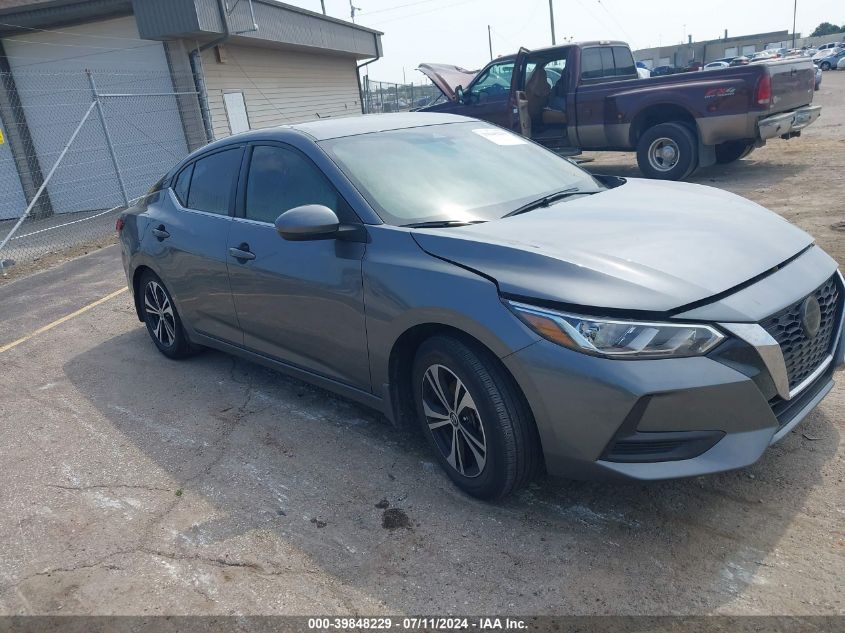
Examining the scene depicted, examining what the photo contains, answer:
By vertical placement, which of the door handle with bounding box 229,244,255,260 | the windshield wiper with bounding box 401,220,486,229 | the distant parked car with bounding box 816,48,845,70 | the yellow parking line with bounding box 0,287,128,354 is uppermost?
the windshield wiper with bounding box 401,220,486,229

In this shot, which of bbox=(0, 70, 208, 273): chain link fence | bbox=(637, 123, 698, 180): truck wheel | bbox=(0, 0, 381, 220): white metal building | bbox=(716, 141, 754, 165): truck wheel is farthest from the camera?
bbox=(0, 70, 208, 273): chain link fence

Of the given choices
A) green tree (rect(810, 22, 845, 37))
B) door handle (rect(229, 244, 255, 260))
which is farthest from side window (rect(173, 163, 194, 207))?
green tree (rect(810, 22, 845, 37))

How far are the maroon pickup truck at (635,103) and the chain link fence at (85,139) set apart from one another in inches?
207

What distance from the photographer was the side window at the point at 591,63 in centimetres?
1127

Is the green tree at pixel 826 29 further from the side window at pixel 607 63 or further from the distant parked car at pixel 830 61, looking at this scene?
the side window at pixel 607 63

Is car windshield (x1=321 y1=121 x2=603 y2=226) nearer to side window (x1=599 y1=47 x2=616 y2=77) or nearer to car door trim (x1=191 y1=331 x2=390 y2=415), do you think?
car door trim (x1=191 y1=331 x2=390 y2=415)

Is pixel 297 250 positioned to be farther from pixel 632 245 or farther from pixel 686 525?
pixel 686 525

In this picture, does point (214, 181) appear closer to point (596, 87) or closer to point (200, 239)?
point (200, 239)

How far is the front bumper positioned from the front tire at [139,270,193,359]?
3.25 m

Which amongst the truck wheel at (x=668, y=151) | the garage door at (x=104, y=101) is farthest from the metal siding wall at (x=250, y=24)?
the truck wheel at (x=668, y=151)

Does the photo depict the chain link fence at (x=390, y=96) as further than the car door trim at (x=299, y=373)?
Yes

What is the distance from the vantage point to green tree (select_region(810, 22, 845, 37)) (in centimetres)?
9758

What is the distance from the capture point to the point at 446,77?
13172 mm

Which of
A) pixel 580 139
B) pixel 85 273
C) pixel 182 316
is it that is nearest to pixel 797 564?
pixel 182 316
